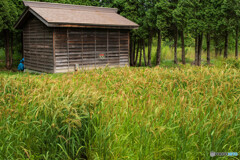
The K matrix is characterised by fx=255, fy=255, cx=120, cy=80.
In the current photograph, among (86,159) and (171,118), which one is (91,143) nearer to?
(86,159)

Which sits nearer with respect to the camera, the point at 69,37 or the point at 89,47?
the point at 69,37

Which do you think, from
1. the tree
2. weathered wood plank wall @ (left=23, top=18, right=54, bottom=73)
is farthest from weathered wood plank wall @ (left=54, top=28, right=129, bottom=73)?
the tree

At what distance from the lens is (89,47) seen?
63.0 ft

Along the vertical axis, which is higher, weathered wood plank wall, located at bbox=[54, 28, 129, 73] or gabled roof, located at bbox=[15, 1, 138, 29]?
gabled roof, located at bbox=[15, 1, 138, 29]

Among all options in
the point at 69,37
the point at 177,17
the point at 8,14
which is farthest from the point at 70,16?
the point at 177,17

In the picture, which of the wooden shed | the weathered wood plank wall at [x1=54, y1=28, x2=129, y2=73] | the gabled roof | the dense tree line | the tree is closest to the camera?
the gabled roof

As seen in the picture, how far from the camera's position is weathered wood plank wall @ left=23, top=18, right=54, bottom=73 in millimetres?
17814

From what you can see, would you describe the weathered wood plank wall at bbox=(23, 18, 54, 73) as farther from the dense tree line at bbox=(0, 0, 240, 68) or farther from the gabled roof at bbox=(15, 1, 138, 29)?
the dense tree line at bbox=(0, 0, 240, 68)

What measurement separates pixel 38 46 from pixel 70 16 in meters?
3.36

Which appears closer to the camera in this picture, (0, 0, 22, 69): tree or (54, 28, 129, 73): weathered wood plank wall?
(54, 28, 129, 73): weathered wood plank wall

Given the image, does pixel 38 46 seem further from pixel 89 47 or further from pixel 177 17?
pixel 177 17

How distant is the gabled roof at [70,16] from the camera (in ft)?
55.1

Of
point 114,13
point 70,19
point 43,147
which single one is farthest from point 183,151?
point 114,13

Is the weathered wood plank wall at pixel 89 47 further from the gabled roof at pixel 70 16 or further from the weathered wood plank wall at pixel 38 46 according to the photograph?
the gabled roof at pixel 70 16
